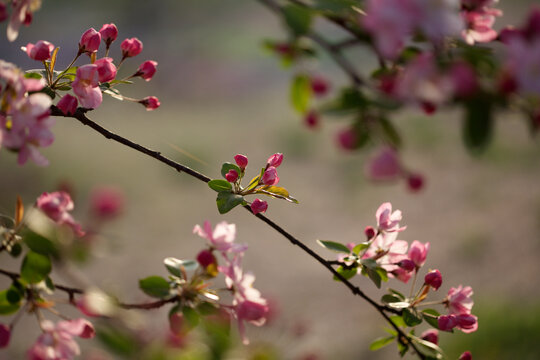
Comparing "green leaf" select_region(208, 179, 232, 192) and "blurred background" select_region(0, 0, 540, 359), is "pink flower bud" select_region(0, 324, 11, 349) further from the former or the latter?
"blurred background" select_region(0, 0, 540, 359)

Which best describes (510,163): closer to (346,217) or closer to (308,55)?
(346,217)

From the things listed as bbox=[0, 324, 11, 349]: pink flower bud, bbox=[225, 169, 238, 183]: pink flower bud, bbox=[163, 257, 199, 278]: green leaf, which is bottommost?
bbox=[0, 324, 11, 349]: pink flower bud

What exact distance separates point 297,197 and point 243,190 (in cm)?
250

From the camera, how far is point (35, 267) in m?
0.48

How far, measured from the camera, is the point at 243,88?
4.85 meters

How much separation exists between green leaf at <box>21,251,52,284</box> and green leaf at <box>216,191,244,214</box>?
17 centimetres

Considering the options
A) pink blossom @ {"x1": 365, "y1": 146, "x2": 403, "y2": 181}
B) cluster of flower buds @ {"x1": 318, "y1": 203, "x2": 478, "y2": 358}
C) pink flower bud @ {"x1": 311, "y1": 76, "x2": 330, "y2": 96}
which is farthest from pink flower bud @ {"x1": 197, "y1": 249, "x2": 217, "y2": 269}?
pink flower bud @ {"x1": 311, "y1": 76, "x2": 330, "y2": 96}

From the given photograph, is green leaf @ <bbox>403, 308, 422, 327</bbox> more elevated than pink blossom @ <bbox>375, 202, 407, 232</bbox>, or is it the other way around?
pink blossom @ <bbox>375, 202, 407, 232</bbox>

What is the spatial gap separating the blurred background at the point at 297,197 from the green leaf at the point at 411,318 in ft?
1.95

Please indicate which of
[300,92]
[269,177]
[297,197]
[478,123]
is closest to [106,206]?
[300,92]

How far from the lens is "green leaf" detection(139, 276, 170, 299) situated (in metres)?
0.53

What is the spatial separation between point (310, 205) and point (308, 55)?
81.2 inches

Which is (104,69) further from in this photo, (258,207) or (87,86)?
(258,207)

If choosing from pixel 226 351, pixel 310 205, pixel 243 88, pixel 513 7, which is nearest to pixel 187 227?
pixel 310 205
